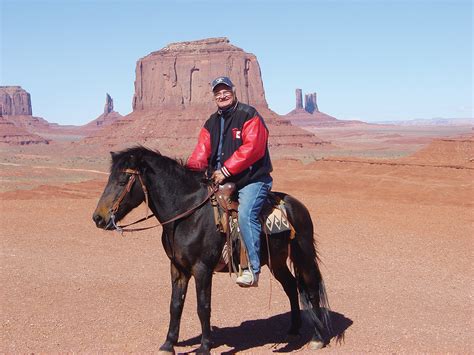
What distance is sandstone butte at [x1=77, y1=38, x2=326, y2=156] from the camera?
12175 centimetres

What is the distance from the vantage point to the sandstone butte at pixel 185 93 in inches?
4793

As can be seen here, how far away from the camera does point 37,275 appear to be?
39.2ft

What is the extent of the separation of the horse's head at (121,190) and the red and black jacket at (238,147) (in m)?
0.79

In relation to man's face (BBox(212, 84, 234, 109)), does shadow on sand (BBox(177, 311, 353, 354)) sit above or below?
below

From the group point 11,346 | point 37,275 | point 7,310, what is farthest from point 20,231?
point 11,346

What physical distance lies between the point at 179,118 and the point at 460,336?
4597 inches

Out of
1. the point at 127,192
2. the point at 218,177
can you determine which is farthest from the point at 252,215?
the point at 127,192

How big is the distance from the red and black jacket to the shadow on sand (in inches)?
94.6

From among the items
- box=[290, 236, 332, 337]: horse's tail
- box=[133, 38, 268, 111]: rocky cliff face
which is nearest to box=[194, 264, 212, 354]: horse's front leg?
box=[290, 236, 332, 337]: horse's tail

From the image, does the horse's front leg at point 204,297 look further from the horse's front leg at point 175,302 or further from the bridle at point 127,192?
the bridle at point 127,192

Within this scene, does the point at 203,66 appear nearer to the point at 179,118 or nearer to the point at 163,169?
the point at 179,118

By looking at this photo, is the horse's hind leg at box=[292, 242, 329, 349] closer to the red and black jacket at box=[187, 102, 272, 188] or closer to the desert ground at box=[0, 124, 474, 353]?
the desert ground at box=[0, 124, 474, 353]

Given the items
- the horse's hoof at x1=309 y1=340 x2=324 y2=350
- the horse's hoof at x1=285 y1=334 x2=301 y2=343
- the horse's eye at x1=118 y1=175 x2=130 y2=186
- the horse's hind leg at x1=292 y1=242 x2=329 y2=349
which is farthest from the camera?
the horse's hoof at x1=285 y1=334 x2=301 y2=343

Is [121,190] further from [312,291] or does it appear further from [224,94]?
[312,291]
